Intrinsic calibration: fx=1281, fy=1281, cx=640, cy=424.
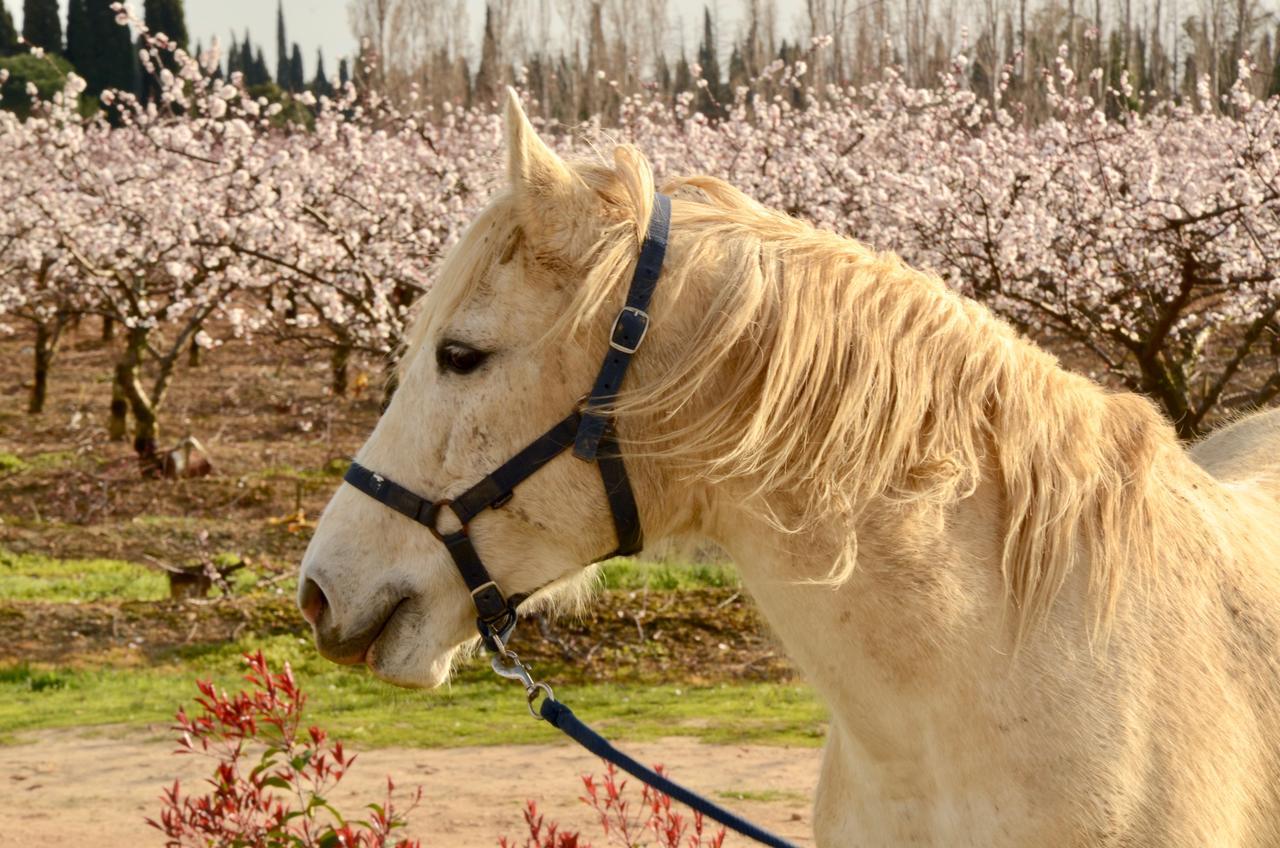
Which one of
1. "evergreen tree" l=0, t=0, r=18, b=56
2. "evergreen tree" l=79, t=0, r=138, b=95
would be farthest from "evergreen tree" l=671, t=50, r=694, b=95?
"evergreen tree" l=0, t=0, r=18, b=56

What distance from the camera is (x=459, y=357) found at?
6.32 feet

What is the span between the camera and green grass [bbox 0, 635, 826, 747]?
265 inches

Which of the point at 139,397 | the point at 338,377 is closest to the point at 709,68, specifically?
the point at 338,377

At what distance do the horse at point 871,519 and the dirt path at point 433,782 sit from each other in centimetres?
328

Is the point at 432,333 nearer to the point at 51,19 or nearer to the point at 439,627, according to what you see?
the point at 439,627

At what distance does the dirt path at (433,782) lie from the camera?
5274mm

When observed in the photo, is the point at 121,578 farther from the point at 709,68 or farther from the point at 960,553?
the point at 709,68

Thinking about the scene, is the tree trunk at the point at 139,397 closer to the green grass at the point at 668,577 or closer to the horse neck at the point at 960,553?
the green grass at the point at 668,577

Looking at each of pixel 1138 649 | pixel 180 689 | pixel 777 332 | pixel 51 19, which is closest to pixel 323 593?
pixel 777 332

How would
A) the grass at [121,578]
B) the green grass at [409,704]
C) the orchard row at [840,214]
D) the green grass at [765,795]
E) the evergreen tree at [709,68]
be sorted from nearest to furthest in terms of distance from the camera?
the green grass at [765,795], the green grass at [409,704], the orchard row at [840,214], the grass at [121,578], the evergreen tree at [709,68]

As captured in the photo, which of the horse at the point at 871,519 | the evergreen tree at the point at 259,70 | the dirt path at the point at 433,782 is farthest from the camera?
the evergreen tree at the point at 259,70

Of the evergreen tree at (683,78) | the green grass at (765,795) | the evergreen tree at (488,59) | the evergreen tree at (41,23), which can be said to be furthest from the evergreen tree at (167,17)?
the green grass at (765,795)

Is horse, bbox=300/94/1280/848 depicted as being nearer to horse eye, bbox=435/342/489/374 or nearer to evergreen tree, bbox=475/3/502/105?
horse eye, bbox=435/342/489/374

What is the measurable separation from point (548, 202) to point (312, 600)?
703 mm
